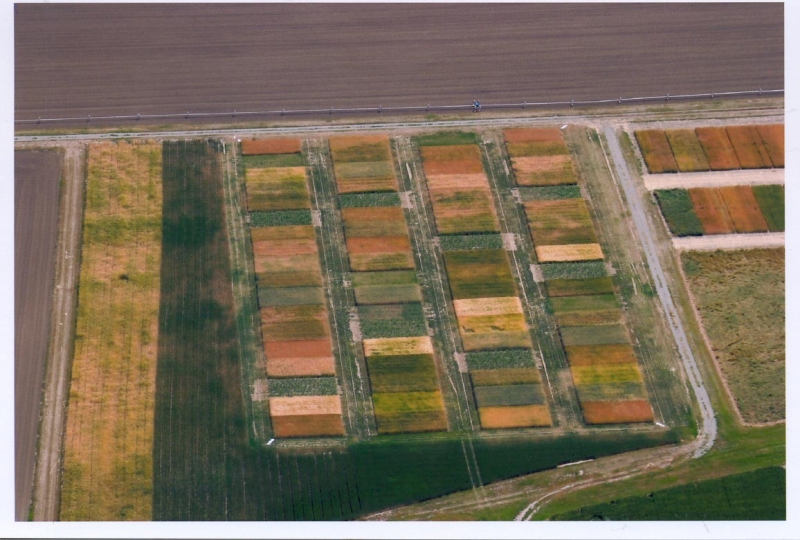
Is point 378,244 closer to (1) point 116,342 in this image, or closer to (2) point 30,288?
(1) point 116,342

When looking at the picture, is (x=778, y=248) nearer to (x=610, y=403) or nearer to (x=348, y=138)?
(x=610, y=403)

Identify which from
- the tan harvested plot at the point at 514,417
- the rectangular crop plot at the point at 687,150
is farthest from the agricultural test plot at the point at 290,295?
the rectangular crop plot at the point at 687,150

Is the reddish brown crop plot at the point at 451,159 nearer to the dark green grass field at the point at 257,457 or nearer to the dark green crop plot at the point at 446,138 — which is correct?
the dark green crop plot at the point at 446,138

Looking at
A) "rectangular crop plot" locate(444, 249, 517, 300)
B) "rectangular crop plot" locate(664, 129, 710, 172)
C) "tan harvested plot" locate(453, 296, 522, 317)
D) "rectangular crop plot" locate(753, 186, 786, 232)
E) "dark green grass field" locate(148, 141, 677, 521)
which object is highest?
"rectangular crop plot" locate(664, 129, 710, 172)

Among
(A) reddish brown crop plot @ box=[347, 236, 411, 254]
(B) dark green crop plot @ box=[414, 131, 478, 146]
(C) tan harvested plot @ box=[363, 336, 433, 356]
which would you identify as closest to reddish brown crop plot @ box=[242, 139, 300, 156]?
(A) reddish brown crop plot @ box=[347, 236, 411, 254]

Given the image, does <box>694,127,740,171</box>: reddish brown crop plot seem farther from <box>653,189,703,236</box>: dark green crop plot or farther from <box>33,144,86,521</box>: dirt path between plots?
<box>33,144,86,521</box>: dirt path between plots

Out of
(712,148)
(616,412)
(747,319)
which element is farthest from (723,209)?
(616,412)
